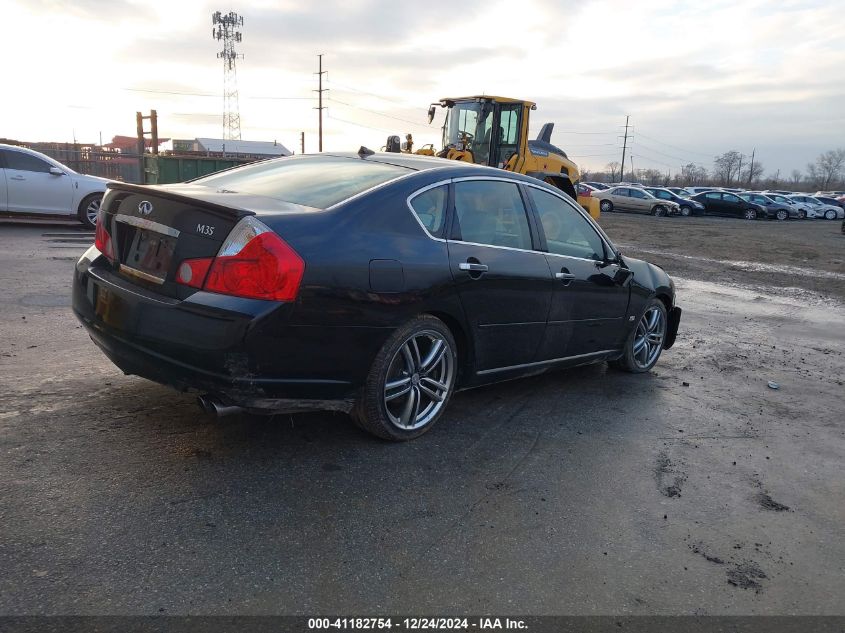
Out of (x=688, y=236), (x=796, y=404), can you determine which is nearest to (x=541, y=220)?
(x=796, y=404)

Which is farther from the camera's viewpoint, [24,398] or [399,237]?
[24,398]

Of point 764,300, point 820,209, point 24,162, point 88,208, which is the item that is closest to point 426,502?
point 764,300

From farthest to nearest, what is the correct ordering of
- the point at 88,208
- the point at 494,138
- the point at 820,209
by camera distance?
1. the point at 820,209
2. the point at 494,138
3. the point at 88,208

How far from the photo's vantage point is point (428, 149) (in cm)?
1880

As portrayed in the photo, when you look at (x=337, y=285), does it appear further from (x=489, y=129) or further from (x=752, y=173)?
(x=752, y=173)

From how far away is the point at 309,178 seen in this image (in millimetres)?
4195

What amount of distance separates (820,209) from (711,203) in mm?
8966

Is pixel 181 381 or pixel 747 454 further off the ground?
pixel 181 381

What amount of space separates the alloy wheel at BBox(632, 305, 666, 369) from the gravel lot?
1.63 ft

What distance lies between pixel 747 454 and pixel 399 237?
258 centimetres

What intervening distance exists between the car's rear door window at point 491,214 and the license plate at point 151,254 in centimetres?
169

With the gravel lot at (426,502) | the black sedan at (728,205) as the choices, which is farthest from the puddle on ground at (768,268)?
the black sedan at (728,205)

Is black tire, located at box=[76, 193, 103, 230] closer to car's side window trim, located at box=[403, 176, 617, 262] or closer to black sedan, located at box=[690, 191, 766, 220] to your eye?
car's side window trim, located at box=[403, 176, 617, 262]

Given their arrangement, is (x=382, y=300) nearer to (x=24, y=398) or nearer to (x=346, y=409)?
(x=346, y=409)
